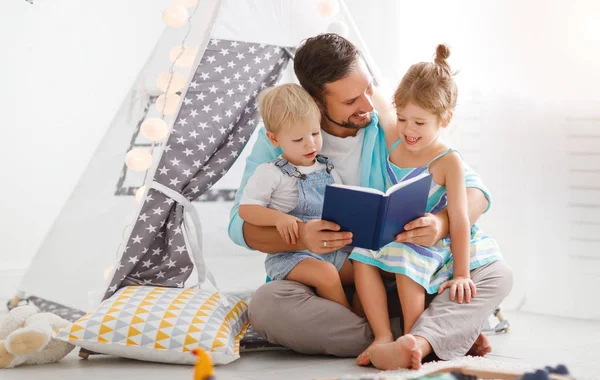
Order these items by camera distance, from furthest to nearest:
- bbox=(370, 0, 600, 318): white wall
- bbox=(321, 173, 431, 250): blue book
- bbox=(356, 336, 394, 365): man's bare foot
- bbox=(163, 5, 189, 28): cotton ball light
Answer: bbox=(370, 0, 600, 318): white wall < bbox=(163, 5, 189, 28): cotton ball light < bbox=(356, 336, 394, 365): man's bare foot < bbox=(321, 173, 431, 250): blue book

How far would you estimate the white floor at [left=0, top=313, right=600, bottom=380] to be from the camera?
159cm

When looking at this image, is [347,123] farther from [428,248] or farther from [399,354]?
[399,354]

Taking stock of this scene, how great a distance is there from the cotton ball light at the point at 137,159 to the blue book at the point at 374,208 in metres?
0.79

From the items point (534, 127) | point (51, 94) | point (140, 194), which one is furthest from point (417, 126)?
point (51, 94)

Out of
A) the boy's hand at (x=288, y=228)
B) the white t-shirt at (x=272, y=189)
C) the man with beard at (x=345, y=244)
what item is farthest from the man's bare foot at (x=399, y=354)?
the white t-shirt at (x=272, y=189)

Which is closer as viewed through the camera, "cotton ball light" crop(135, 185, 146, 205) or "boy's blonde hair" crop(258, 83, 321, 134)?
"boy's blonde hair" crop(258, 83, 321, 134)

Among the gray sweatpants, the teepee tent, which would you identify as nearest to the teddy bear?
the teepee tent

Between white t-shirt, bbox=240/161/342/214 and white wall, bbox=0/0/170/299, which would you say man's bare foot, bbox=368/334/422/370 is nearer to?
white t-shirt, bbox=240/161/342/214

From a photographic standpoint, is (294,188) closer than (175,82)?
Yes

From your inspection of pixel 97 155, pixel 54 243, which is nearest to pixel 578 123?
pixel 97 155

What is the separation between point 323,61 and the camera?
6.14ft

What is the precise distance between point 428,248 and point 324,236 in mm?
294

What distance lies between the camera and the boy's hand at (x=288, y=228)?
5.67 feet

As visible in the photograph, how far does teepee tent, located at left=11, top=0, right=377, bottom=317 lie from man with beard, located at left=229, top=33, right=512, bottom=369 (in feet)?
0.84
